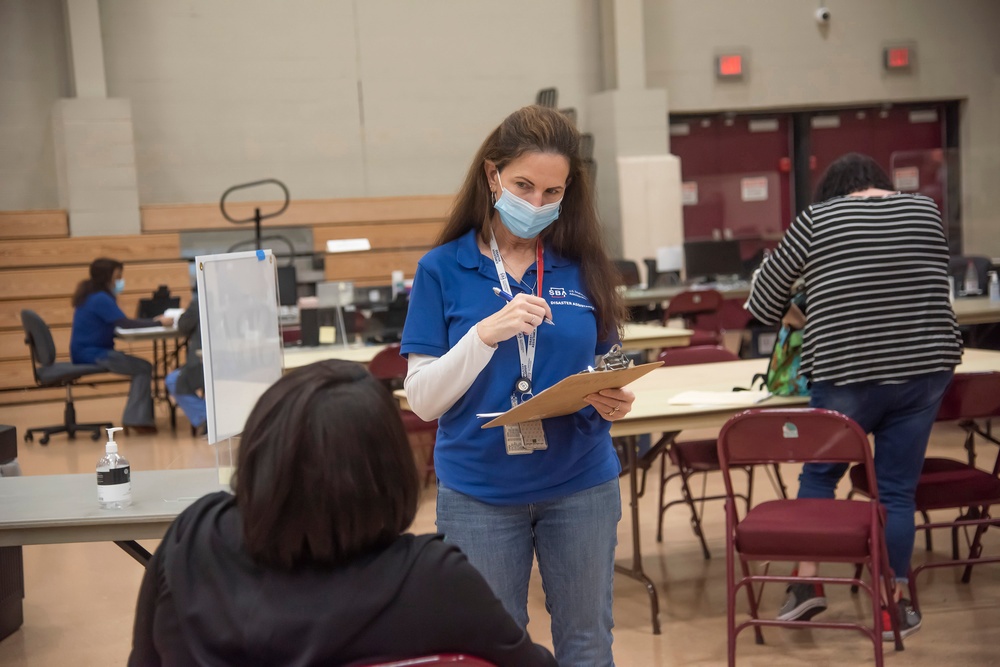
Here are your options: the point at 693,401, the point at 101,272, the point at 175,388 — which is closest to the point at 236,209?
the point at 101,272

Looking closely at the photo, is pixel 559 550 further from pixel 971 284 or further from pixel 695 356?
pixel 971 284

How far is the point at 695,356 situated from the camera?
4.43 m

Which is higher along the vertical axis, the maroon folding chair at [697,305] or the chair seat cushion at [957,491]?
the maroon folding chair at [697,305]

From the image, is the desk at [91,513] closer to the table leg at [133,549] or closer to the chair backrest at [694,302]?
the table leg at [133,549]

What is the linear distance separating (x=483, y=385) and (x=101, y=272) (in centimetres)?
644

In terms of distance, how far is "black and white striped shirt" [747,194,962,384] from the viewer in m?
2.96

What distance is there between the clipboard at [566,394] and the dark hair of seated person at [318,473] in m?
0.46

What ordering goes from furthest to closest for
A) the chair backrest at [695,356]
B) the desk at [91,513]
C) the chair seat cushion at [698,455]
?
the chair backrest at [695,356]
the chair seat cushion at [698,455]
the desk at [91,513]

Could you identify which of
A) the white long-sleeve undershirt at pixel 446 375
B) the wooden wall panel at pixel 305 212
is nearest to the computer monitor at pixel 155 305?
the wooden wall panel at pixel 305 212

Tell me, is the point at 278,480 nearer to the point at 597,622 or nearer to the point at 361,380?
the point at 361,380

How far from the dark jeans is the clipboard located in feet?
20.4

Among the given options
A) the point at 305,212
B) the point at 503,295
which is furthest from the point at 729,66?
the point at 503,295

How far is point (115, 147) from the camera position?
31.1 ft

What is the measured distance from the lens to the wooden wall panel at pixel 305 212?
961cm
